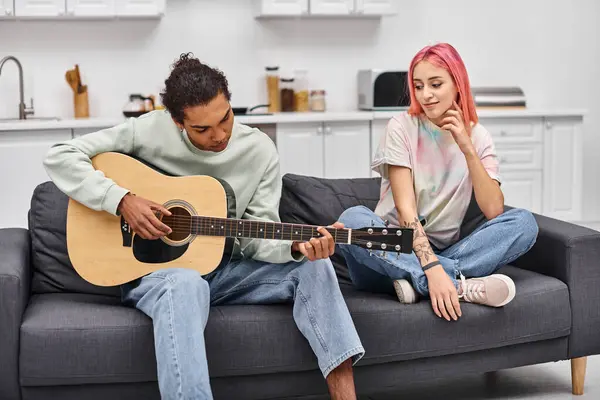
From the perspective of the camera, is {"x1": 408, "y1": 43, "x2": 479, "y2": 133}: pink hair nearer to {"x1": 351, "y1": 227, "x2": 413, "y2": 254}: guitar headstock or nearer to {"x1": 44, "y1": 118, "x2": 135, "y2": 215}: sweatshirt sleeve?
{"x1": 351, "y1": 227, "x2": 413, "y2": 254}: guitar headstock

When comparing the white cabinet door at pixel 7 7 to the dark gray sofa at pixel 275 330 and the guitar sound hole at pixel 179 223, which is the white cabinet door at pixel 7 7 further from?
the guitar sound hole at pixel 179 223

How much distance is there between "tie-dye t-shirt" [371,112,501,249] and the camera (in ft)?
9.21

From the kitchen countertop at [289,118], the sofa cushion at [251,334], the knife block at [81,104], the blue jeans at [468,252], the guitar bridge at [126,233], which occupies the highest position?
the knife block at [81,104]

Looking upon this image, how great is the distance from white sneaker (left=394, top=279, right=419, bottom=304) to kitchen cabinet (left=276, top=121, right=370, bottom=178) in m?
2.51

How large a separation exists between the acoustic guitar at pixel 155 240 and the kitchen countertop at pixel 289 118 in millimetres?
2235

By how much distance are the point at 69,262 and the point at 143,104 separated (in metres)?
2.45

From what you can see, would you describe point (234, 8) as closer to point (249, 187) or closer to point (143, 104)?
point (143, 104)

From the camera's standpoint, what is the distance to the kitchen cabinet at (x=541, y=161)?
5355mm

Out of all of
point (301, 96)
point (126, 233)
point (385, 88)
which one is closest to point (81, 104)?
point (301, 96)

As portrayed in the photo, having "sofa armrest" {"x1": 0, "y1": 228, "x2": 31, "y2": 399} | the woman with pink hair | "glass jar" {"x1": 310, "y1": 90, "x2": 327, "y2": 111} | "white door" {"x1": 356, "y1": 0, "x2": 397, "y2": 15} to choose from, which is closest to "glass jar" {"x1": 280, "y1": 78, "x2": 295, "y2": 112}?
"glass jar" {"x1": 310, "y1": 90, "x2": 327, "y2": 111}

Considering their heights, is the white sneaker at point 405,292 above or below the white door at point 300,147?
below

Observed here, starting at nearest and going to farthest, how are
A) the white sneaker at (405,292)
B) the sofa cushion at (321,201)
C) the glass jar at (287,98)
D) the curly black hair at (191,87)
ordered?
the curly black hair at (191,87) < the white sneaker at (405,292) < the sofa cushion at (321,201) < the glass jar at (287,98)

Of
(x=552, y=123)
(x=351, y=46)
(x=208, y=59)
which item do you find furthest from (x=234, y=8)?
(x=552, y=123)

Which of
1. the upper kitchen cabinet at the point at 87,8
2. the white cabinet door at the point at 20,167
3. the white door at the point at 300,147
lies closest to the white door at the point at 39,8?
the upper kitchen cabinet at the point at 87,8
